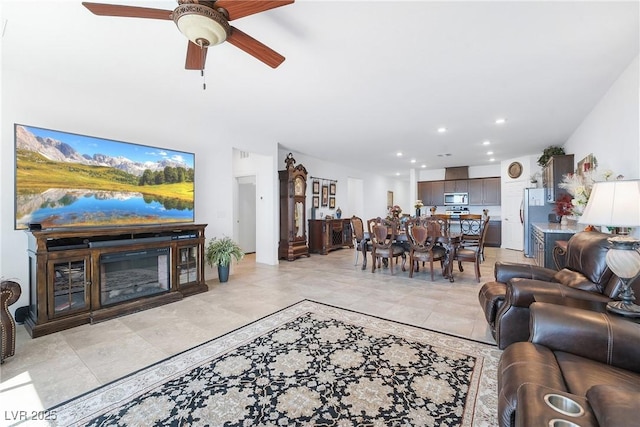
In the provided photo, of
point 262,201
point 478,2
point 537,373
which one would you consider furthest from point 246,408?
point 262,201

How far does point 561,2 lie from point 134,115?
15.0 feet

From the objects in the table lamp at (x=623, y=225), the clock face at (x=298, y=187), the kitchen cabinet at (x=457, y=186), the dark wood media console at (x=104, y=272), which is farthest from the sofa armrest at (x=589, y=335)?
the kitchen cabinet at (x=457, y=186)

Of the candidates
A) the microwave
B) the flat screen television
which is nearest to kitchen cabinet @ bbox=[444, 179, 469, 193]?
the microwave

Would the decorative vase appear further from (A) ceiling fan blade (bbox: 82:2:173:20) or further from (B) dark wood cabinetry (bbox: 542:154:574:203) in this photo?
(B) dark wood cabinetry (bbox: 542:154:574:203)

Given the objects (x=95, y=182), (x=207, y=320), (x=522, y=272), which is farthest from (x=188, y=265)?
(x=522, y=272)

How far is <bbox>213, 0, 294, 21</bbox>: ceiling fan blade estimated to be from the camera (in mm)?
1545

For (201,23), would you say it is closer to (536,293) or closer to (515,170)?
(536,293)

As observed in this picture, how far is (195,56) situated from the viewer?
84.9 inches

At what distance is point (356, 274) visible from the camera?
4.99 metres

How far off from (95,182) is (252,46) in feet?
8.67

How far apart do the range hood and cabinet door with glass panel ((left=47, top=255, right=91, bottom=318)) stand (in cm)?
968

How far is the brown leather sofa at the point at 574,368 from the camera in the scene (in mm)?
876

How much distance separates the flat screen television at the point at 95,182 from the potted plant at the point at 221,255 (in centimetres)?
62

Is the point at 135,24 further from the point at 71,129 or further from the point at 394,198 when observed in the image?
the point at 394,198
